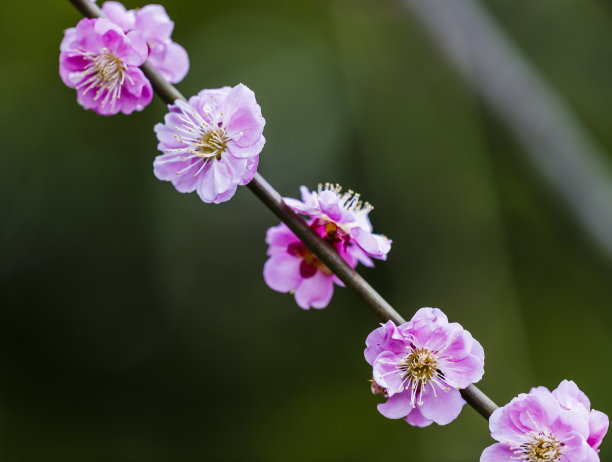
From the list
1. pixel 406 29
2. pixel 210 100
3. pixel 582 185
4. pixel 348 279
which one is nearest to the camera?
pixel 348 279

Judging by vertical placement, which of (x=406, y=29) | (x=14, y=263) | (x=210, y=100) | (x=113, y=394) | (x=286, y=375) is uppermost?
(x=14, y=263)

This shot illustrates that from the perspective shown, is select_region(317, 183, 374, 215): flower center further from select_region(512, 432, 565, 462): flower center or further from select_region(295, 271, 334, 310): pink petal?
select_region(512, 432, 565, 462): flower center

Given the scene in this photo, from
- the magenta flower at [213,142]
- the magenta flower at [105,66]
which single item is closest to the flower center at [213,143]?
the magenta flower at [213,142]

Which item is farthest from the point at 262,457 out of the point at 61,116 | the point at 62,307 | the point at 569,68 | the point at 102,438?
the point at 569,68

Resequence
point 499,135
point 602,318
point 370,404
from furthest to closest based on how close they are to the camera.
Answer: point 370,404
point 602,318
point 499,135

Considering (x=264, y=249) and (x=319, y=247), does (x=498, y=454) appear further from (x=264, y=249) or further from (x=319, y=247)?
(x=264, y=249)

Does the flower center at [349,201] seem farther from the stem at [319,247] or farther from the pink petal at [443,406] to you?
the pink petal at [443,406]

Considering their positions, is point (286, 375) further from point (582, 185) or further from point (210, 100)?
point (210, 100)
